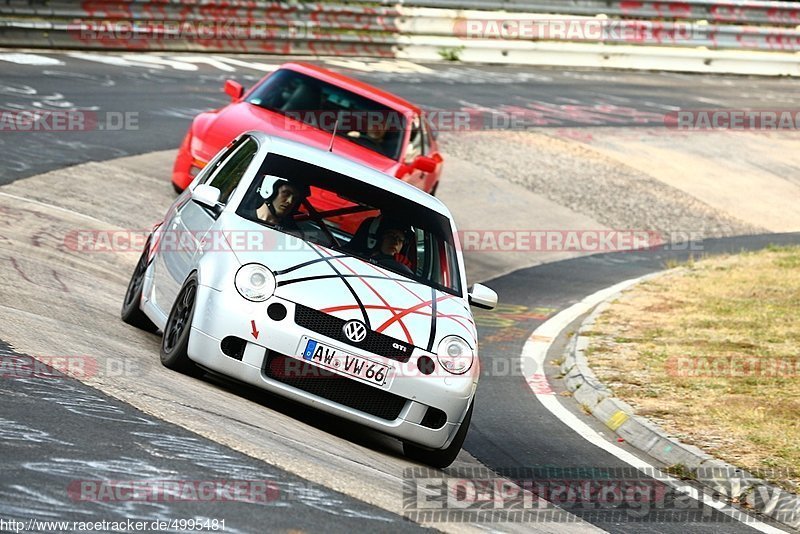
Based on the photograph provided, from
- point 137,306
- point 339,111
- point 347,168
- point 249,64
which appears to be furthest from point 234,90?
point 249,64

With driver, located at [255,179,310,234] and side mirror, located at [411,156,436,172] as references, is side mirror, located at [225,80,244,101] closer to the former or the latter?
side mirror, located at [411,156,436,172]

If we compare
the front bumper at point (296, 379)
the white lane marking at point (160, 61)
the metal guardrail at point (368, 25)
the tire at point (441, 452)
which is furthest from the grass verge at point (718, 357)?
the metal guardrail at point (368, 25)

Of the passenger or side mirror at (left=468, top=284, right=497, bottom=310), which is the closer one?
the passenger

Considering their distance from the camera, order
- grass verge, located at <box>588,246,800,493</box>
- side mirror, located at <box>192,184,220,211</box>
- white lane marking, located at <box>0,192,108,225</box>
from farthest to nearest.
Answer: white lane marking, located at <box>0,192,108,225</box>, grass verge, located at <box>588,246,800,493</box>, side mirror, located at <box>192,184,220,211</box>

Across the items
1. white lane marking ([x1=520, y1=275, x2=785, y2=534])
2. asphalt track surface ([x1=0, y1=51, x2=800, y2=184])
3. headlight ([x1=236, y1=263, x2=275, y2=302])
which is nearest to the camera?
headlight ([x1=236, y1=263, x2=275, y2=302])

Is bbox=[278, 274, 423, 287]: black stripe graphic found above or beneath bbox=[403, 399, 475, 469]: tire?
above

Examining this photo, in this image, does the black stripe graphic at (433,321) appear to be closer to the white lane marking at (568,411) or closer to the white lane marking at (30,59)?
the white lane marking at (568,411)

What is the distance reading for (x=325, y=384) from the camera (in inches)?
286

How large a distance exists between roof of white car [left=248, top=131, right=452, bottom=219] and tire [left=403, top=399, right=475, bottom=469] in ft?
5.71

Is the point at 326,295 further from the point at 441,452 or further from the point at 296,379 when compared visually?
the point at 441,452

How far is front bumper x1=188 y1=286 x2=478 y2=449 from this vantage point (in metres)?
7.22

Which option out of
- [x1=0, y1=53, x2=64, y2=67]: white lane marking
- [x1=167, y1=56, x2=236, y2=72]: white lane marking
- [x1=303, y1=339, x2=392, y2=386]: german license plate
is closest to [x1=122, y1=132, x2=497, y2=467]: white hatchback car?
[x1=303, y1=339, x2=392, y2=386]: german license plate

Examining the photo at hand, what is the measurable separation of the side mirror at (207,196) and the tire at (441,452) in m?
1.94

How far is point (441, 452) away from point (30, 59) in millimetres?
15872
